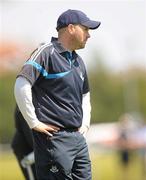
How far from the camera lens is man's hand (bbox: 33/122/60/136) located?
7.44 meters

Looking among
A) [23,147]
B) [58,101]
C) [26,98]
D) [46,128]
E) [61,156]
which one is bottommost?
[23,147]

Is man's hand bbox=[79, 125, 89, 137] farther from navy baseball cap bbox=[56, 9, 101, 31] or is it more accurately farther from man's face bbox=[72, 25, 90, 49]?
navy baseball cap bbox=[56, 9, 101, 31]

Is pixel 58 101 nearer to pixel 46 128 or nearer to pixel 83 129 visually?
pixel 46 128

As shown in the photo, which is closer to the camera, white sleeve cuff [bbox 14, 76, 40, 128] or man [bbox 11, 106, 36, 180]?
white sleeve cuff [bbox 14, 76, 40, 128]

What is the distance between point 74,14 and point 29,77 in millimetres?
757

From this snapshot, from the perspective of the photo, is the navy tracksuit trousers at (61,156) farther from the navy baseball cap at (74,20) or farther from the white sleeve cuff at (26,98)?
the navy baseball cap at (74,20)

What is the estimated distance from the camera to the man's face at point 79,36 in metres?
7.70

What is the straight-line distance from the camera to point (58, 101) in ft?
24.9

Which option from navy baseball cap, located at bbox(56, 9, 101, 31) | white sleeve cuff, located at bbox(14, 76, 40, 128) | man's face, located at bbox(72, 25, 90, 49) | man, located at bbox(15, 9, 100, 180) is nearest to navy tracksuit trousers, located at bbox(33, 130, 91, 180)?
man, located at bbox(15, 9, 100, 180)

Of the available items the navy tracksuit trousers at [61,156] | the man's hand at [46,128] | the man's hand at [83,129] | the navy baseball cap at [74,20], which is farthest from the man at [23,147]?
the navy baseball cap at [74,20]

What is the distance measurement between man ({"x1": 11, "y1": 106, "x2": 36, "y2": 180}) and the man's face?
1697 millimetres

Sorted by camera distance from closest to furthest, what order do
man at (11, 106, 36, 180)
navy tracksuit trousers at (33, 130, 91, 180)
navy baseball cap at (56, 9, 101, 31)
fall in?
navy tracksuit trousers at (33, 130, 91, 180) < navy baseball cap at (56, 9, 101, 31) < man at (11, 106, 36, 180)

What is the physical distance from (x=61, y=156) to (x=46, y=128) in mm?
289

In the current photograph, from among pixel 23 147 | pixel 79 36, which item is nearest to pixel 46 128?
pixel 79 36
